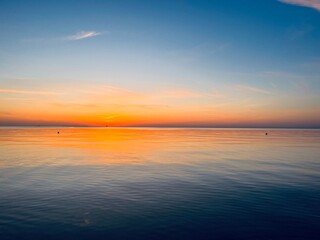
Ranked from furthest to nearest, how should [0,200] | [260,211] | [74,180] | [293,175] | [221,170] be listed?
1. [221,170]
2. [293,175]
3. [74,180]
4. [0,200]
5. [260,211]

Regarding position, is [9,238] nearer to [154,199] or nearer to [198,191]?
[154,199]

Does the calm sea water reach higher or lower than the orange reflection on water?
lower

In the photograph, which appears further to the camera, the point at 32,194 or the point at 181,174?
the point at 181,174

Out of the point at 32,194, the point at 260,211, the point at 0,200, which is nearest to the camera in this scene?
the point at 260,211

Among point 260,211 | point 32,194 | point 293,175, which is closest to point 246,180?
point 293,175

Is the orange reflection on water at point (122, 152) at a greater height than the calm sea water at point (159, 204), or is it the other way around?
the orange reflection on water at point (122, 152)

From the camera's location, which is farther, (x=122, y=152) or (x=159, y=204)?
(x=122, y=152)

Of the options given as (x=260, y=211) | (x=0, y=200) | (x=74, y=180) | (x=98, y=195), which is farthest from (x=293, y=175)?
(x=0, y=200)

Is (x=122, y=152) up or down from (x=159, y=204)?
up

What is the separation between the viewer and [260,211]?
63.8 ft

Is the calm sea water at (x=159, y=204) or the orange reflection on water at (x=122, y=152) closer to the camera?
the calm sea water at (x=159, y=204)

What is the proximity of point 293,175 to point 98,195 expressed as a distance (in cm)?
2274

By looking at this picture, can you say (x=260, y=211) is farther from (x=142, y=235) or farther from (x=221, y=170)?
(x=221, y=170)

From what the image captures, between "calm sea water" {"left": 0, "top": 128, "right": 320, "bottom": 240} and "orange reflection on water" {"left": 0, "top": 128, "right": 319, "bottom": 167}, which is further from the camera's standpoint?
"orange reflection on water" {"left": 0, "top": 128, "right": 319, "bottom": 167}
